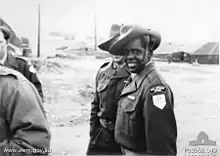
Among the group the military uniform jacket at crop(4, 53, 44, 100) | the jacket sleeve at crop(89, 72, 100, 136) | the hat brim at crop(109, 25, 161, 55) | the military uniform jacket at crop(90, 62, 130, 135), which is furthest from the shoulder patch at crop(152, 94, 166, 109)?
the military uniform jacket at crop(4, 53, 44, 100)

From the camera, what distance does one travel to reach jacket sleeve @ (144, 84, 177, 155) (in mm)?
1181

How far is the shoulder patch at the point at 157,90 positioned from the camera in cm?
120

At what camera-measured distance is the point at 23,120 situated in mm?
849

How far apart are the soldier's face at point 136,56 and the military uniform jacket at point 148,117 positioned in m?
0.03

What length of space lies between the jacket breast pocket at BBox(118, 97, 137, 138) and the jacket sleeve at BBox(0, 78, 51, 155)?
44cm

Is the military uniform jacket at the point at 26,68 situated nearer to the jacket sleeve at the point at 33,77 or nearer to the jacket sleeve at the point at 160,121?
the jacket sleeve at the point at 33,77

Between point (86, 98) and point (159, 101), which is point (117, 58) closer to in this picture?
point (86, 98)

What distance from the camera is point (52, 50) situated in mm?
1863

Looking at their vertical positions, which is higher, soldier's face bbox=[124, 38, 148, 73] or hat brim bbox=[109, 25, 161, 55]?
hat brim bbox=[109, 25, 161, 55]

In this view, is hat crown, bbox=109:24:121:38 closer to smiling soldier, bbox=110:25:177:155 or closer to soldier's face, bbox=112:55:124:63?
soldier's face, bbox=112:55:124:63

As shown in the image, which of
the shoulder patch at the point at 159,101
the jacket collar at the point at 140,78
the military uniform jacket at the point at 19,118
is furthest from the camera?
the jacket collar at the point at 140,78

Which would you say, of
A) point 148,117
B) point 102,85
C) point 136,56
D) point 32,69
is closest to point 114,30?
point 102,85

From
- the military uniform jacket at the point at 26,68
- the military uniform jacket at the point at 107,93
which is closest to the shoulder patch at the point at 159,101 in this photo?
the military uniform jacket at the point at 107,93

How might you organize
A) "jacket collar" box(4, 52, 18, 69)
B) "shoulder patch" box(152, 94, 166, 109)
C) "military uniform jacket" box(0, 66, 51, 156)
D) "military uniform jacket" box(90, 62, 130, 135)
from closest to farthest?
"military uniform jacket" box(0, 66, 51, 156) < "shoulder patch" box(152, 94, 166, 109) < "military uniform jacket" box(90, 62, 130, 135) < "jacket collar" box(4, 52, 18, 69)
